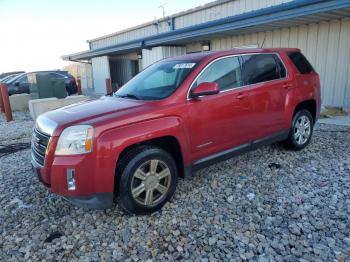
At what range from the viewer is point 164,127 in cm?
307

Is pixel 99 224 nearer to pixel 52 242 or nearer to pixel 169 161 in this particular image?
pixel 52 242

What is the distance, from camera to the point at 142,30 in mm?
18109

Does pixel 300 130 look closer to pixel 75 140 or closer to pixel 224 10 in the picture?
pixel 75 140

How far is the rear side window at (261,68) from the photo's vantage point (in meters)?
4.03

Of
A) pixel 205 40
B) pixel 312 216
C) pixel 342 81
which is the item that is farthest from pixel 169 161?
pixel 205 40

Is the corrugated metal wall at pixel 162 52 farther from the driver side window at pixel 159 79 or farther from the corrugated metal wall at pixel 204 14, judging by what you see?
the driver side window at pixel 159 79

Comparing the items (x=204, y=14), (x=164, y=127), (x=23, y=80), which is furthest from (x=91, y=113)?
(x=23, y=80)

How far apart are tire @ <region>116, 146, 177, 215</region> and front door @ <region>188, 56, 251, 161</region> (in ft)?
1.46

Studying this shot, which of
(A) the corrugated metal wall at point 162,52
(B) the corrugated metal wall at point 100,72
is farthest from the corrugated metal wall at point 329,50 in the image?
(B) the corrugated metal wall at point 100,72

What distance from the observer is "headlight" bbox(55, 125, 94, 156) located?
2.70 meters

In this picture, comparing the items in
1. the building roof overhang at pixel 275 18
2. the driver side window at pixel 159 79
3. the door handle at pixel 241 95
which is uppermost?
the building roof overhang at pixel 275 18

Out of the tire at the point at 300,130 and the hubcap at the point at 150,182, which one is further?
the tire at the point at 300,130

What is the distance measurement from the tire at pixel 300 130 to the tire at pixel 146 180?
2565 millimetres

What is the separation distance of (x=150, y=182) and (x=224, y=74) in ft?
5.80
